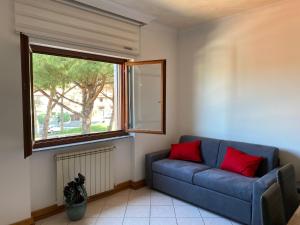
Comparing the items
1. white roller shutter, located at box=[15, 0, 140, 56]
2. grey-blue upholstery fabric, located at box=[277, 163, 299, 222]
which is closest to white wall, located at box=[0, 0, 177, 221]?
white roller shutter, located at box=[15, 0, 140, 56]

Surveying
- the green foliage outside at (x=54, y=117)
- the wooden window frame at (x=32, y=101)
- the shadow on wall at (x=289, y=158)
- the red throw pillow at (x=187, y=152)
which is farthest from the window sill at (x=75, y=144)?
the shadow on wall at (x=289, y=158)

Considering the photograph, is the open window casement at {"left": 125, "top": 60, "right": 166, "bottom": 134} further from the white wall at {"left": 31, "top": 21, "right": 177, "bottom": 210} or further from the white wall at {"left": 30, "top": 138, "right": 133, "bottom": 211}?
the white wall at {"left": 30, "top": 138, "right": 133, "bottom": 211}

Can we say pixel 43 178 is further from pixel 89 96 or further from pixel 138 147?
pixel 138 147

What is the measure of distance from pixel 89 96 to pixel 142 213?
5.66 ft

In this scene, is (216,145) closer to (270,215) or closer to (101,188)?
(101,188)

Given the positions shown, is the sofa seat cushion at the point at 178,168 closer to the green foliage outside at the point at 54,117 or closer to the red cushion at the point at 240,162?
the red cushion at the point at 240,162

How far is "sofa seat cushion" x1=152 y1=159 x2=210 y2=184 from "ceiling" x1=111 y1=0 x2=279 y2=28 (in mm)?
2165

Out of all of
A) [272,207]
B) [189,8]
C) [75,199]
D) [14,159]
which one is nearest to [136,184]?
[75,199]

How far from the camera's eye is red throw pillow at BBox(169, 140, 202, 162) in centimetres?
346

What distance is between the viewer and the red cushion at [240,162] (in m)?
2.80

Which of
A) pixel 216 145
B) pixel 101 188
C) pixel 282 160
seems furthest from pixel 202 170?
pixel 101 188

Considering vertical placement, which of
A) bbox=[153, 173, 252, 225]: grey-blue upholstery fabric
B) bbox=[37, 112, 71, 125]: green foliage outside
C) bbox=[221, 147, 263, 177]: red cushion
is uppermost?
bbox=[37, 112, 71, 125]: green foliage outside

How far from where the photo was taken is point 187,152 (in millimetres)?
3506

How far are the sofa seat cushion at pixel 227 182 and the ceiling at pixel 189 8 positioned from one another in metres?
2.17
